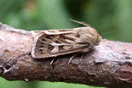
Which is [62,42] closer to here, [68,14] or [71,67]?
[71,67]

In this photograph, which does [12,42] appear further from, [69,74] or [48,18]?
[48,18]

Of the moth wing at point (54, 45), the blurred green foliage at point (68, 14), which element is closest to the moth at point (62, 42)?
the moth wing at point (54, 45)

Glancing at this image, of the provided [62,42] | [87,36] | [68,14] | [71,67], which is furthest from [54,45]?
[68,14]

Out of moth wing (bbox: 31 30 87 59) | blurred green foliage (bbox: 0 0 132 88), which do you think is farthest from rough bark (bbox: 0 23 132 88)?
blurred green foliage (bbox: 0 0 132 88)

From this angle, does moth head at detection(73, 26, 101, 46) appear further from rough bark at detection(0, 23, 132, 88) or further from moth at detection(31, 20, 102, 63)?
rough bark at detection(0, 23, 132, 88)

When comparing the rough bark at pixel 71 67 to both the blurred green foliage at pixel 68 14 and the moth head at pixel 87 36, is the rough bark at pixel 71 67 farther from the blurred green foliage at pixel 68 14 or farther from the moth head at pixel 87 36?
the blurred green foliage at pixel 68 14

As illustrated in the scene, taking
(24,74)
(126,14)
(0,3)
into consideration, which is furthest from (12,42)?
(126,14)
